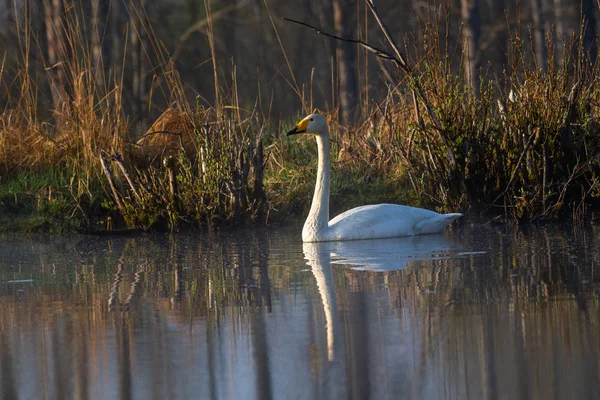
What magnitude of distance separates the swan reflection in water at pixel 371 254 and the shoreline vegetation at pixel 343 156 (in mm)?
894

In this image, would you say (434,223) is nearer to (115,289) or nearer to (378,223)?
(378,223)

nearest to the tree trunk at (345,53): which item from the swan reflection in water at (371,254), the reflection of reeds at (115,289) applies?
the swan reflection in water at (371,254)

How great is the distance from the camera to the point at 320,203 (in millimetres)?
8102

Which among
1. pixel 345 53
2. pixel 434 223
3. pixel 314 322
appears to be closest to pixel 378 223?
pixel 434 223

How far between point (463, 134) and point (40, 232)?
3.76 metres

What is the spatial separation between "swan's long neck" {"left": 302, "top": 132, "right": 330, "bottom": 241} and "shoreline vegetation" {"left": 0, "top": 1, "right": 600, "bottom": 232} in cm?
72

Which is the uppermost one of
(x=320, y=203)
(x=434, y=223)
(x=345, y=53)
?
(x=345, y=53)

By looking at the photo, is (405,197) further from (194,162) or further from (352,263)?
(352,263)

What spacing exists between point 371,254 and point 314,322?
231 centimetres

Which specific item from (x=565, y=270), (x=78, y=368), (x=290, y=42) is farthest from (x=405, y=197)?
(x=290, y=42)

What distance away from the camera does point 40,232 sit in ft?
30.6

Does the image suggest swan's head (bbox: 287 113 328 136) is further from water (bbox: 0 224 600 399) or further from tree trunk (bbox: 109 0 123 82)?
tree trunk (bbox: 109 0 123 82)

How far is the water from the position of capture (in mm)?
3756

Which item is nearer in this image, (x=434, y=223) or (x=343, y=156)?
(x=434, y=223)
